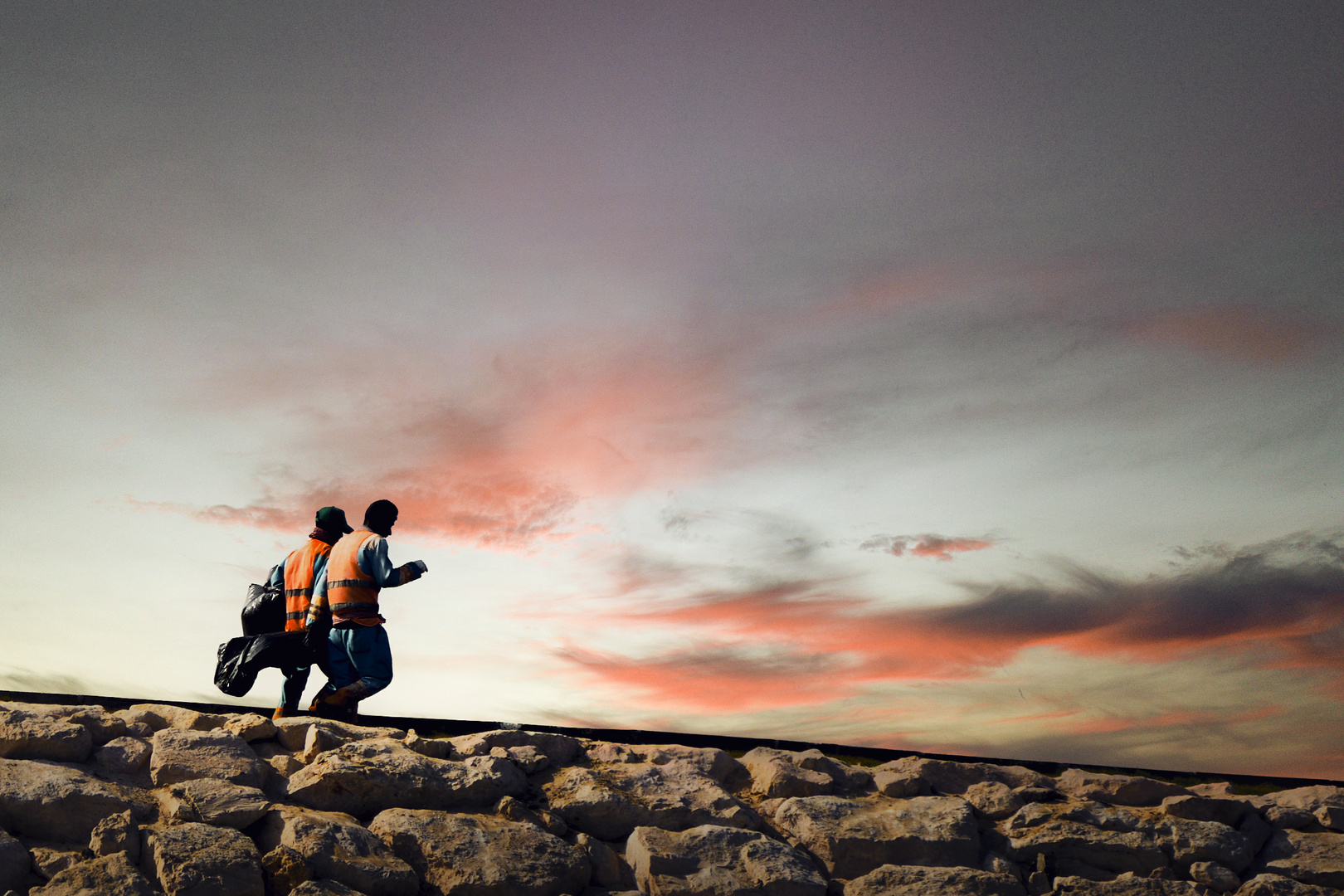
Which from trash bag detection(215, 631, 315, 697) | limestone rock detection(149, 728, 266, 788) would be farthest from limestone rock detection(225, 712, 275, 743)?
trash bag detection(215, 631, 315, 697)

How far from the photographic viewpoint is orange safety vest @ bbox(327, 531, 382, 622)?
284 inches

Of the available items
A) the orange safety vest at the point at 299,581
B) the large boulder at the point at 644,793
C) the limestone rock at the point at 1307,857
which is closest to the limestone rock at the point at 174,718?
the orange safety vest at the point at 299,581

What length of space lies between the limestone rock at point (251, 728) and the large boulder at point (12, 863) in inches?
48.1

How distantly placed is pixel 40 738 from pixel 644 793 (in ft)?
10.6

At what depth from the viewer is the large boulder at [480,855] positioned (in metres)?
4.70

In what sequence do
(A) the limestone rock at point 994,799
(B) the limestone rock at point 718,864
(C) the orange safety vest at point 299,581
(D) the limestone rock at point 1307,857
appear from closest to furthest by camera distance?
(B) the limestone rock at point 718,864, (D) the limestone rock at point 1307,857, (A) the limestone rock at point 994,799, (C) the orange safety vest at point 299,581

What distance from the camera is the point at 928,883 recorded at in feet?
17.5

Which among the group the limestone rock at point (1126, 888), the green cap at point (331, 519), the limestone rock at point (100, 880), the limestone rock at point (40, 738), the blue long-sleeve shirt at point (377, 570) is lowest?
the limestone rock at point (1126, 888)

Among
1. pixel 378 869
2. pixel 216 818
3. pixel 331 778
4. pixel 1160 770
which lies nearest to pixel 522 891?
pixel 378 869

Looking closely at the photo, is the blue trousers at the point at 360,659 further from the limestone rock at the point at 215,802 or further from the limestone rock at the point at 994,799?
the limestone rock at the point at 994,799

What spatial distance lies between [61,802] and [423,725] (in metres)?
2.20

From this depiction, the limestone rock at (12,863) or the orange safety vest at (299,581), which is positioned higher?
the orange safety vest at (299,581)

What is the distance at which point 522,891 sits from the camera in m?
4.71

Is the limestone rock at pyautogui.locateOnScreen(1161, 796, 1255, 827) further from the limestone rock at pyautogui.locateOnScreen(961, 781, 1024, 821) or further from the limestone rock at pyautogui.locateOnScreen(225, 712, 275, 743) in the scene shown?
the limestone rock at pyautogui.locateOnScreen(225, 712, 275, 743)
